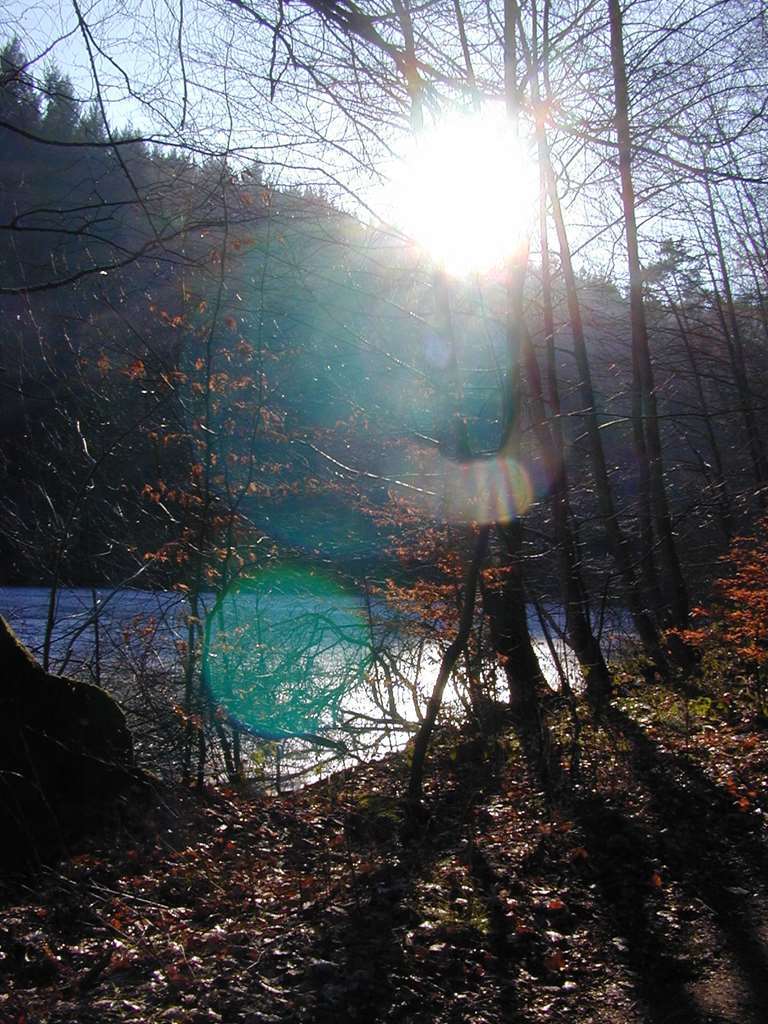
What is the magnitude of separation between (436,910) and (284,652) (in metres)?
6.53

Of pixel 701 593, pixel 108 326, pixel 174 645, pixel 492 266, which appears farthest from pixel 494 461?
pixel 701 593

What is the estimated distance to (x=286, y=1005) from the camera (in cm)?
455

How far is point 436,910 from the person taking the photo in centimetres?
587

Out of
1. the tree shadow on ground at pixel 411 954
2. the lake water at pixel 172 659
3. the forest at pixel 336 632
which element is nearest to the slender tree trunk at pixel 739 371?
the forest at pixel 336 632

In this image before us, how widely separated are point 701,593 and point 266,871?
14593mm

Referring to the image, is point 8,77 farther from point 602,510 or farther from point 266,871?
point 602,510

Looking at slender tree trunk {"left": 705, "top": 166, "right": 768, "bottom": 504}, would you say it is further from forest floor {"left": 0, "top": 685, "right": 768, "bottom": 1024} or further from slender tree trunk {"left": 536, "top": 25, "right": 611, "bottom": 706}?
forest floor {"left": 0, "top": 685, "right": 768, "bottom": 1024}

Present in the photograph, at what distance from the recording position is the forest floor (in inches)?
183

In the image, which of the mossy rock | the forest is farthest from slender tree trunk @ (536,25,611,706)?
the mossy rock

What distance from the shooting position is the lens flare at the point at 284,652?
11297 mm

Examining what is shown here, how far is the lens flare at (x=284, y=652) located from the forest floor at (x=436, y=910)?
2106mm

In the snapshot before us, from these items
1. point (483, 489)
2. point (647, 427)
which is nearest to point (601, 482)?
point (647, 427)

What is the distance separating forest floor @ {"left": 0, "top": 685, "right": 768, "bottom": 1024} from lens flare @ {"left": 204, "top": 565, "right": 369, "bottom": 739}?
2.11 m

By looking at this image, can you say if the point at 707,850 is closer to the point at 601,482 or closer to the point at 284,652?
the point at 284,652
